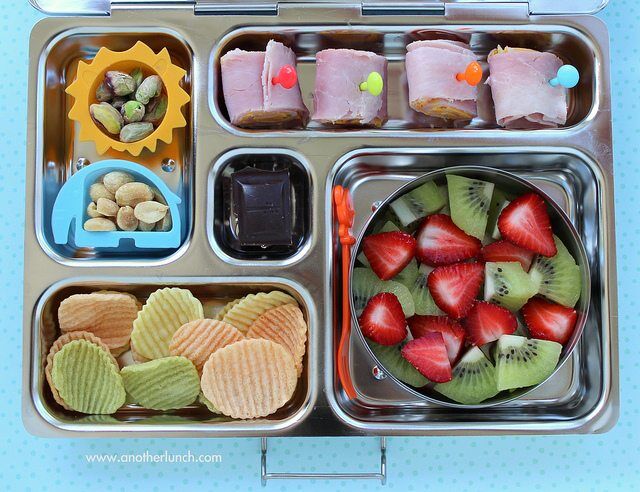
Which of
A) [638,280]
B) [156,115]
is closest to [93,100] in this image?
[156,115]

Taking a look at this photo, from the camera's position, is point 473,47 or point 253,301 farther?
point 473,47

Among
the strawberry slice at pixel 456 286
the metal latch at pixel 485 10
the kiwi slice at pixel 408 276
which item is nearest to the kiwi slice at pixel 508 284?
the strawberry slice at pixel 456 286

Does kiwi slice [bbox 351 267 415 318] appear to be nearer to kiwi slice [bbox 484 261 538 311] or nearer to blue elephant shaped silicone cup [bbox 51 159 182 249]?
kiwi slice [bbox 484 261 538 311]

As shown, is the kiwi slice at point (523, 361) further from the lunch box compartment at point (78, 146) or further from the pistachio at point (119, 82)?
the pistachio at point (119, 82)

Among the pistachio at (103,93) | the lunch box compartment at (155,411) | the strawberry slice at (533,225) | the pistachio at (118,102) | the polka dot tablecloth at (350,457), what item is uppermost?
the pistachio at (103,93)

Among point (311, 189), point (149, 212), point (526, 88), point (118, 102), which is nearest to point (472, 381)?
point (311, 189)

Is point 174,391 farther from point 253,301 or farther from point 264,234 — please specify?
point 264,234
